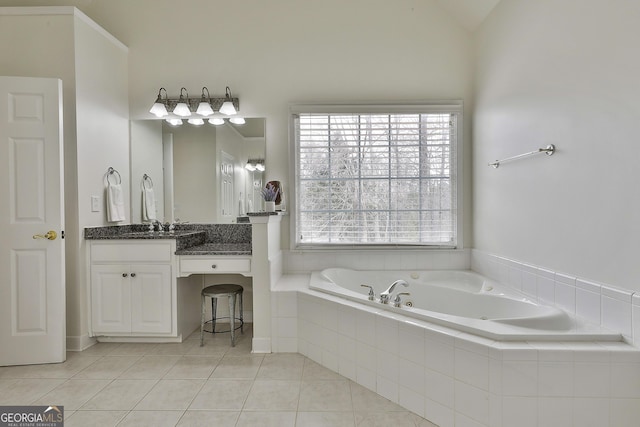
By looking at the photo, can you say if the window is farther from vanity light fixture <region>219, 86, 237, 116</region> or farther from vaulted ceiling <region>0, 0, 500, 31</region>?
vaulted ceiling <region>0, 0, 500, 31</region>

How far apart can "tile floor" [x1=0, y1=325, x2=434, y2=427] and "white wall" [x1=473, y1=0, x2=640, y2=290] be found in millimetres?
1228

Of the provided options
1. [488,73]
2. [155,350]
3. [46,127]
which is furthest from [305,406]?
[488,73]

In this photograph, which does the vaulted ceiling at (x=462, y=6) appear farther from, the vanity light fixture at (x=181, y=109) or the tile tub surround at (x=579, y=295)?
the tile tub surround at (x=579, y=295)

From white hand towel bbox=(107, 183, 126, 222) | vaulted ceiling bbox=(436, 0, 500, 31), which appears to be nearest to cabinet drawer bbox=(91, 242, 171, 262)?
white hand towel bbox=(107, 183, 126, 222)

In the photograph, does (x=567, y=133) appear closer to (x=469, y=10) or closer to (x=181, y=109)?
(x=469, y=10)

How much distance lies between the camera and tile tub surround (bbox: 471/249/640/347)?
1.54m

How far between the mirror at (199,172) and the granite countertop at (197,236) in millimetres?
75

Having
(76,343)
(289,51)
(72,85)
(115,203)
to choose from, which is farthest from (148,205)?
(289,51)

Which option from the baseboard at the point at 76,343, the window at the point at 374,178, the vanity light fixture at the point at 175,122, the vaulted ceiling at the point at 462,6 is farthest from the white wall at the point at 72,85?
the window at the point at 374,178

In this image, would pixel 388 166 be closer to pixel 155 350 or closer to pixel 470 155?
pixel 470 155

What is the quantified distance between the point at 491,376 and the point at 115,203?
2.97 m

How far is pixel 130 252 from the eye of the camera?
2.72 m

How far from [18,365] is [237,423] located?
1750mm
